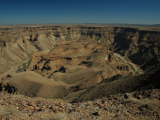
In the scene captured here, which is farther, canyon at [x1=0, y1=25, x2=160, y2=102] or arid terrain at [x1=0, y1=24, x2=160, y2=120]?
canyon at [x1=0, y1=25, x2=160, y2=102]

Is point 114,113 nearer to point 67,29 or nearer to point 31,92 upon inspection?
point 31,92

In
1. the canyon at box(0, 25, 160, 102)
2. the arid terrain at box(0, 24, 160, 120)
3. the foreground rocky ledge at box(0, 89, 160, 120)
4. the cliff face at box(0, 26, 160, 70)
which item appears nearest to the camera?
the foreground rocky ledge at box(0, 89, 160, 120)

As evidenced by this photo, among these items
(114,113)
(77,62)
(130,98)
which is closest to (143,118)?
(114,113)

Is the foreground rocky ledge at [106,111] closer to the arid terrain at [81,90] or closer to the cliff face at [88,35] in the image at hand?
the arid terrain at [81,90]

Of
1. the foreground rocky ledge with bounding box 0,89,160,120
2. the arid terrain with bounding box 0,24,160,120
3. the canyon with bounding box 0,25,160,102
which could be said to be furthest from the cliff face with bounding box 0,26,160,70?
the foreground rocky ledge with bounding box 0,89,160,120

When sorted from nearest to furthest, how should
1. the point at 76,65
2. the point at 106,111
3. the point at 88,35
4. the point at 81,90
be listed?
the point at 106,111
the point at 81,90
the point at 76,65
the point at 88,35

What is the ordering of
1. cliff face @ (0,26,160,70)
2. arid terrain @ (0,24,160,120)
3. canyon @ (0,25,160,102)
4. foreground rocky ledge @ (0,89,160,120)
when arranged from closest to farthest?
foreground rocky ledge @ (0,89,160,120) → arid terrain @ (0,24,160,120) → canyon @ (0,25,160,102) → cliff face @ (0,26,160,70)

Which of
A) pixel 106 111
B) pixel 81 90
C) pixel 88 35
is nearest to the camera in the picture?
pixel 106 111

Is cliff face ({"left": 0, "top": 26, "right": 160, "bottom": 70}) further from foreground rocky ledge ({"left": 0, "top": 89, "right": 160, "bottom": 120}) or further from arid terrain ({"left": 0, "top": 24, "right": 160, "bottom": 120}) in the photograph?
foreground rocky ledge ({"left": 0, "top": 89, "right": 160, "bottom": 120})

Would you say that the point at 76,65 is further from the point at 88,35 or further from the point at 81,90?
the point at 88,35

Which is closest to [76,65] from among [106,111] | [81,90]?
[81,90]

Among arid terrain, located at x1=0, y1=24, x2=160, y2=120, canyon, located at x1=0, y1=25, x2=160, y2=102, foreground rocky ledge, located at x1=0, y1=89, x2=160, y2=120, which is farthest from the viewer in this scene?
canyon, located at x1=0, y1=25, x2=160, y2=102

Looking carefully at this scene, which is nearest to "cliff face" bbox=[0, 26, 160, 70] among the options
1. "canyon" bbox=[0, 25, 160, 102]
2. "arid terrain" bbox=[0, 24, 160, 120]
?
"canyon" bbox=[0, 25, 160, 102]
